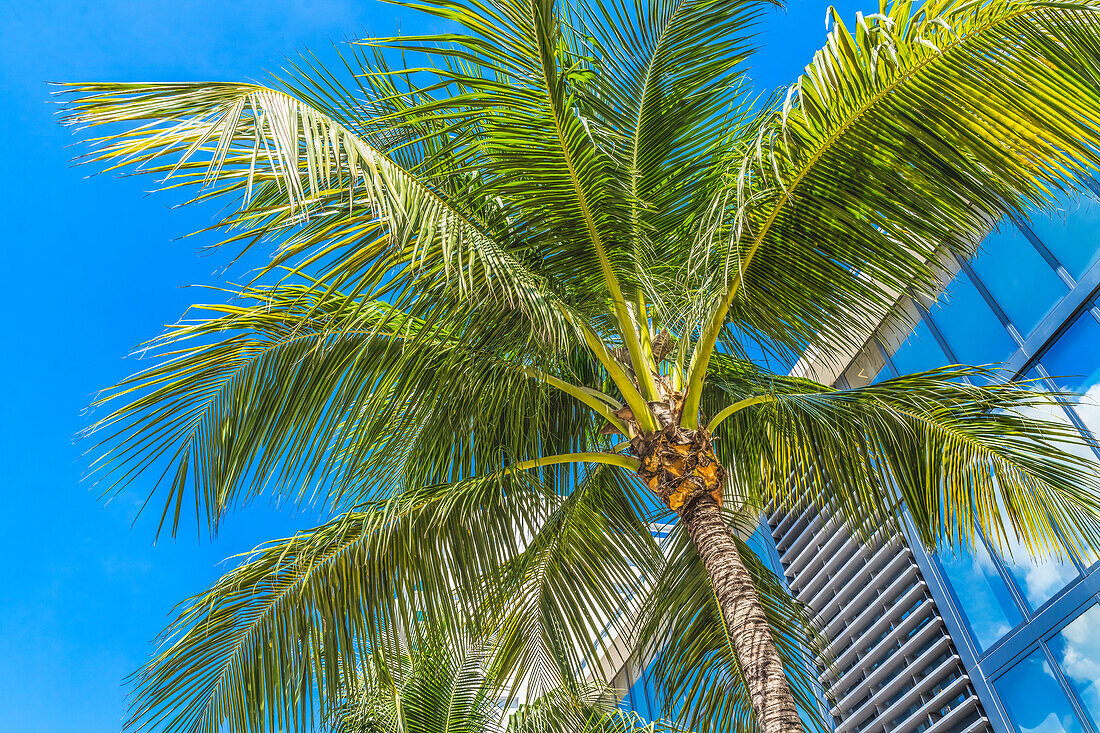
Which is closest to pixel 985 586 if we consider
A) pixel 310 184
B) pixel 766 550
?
pixel 766 550

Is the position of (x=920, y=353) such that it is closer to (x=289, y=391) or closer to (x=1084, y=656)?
(x=1084, y=656)

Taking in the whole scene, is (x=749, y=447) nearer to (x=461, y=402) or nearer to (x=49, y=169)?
(x=461, y=402)

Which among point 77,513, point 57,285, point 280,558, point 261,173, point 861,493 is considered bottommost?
point 861,493

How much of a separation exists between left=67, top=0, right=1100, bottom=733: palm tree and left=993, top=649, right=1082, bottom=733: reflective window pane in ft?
11.8

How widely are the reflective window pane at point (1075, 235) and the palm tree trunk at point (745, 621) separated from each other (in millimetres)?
5661

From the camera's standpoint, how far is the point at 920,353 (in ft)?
34.4

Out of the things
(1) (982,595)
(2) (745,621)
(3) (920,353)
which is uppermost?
(3) (920,353)

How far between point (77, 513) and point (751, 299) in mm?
26578

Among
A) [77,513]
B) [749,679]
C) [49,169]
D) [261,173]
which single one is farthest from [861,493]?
[77,513]

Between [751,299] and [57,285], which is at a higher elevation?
[57,285]

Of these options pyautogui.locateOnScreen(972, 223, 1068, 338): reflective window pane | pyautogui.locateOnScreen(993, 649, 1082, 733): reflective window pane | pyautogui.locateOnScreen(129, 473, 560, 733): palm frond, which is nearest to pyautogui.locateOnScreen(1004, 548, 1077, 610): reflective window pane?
pyautogui.locateOnScreen(993, 649, 1082, 733): reflective window pane

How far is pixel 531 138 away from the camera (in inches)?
166

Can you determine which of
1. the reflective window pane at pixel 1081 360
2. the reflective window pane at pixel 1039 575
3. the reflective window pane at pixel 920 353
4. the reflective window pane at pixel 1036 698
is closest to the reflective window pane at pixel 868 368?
the reflective window pane at pixel 920 353

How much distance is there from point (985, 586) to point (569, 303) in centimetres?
648
